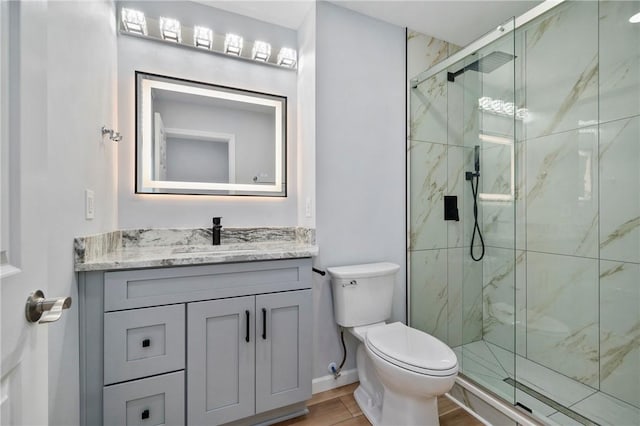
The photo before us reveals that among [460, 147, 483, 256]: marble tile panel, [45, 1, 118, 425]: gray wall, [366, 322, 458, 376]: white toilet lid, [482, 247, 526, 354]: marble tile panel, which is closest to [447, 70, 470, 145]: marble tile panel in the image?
[460, 147, 483, 256]: marble tile panel

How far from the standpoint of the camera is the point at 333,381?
72.6 inches

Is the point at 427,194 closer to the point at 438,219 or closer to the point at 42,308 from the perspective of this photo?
the point at 438,219

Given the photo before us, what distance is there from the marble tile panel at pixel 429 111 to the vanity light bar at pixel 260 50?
1.04m

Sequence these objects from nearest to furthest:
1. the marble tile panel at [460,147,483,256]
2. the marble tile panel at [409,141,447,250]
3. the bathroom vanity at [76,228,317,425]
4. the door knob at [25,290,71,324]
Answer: the door knob at [25,290,71,324]
the bathroom vanity at [76,228,317,425]
the marble tile panel at [460,147,483,256]
the marble tile panel at [409,141,447,250]

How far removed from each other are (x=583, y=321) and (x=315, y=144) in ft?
6.22

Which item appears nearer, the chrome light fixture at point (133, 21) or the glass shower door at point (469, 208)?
the chrome light fixture at point (133, 21)

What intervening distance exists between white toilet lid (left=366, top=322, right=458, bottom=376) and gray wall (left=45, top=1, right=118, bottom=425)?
4.05ft

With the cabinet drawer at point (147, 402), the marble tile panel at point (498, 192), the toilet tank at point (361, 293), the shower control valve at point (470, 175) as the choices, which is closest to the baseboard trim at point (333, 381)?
the toilet tank at point (361, 293)

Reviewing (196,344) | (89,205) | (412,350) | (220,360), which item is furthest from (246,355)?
(89,205)

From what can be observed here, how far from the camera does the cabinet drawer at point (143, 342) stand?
117 cm

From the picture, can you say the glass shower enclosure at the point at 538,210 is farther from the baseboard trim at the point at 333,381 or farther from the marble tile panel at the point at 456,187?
the baseboard trim at the point at 333,381

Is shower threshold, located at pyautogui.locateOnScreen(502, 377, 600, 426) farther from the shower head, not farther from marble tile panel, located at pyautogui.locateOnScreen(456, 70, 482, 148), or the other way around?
the shower head

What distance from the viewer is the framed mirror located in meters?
1.68

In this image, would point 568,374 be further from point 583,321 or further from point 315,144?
point 315,144
